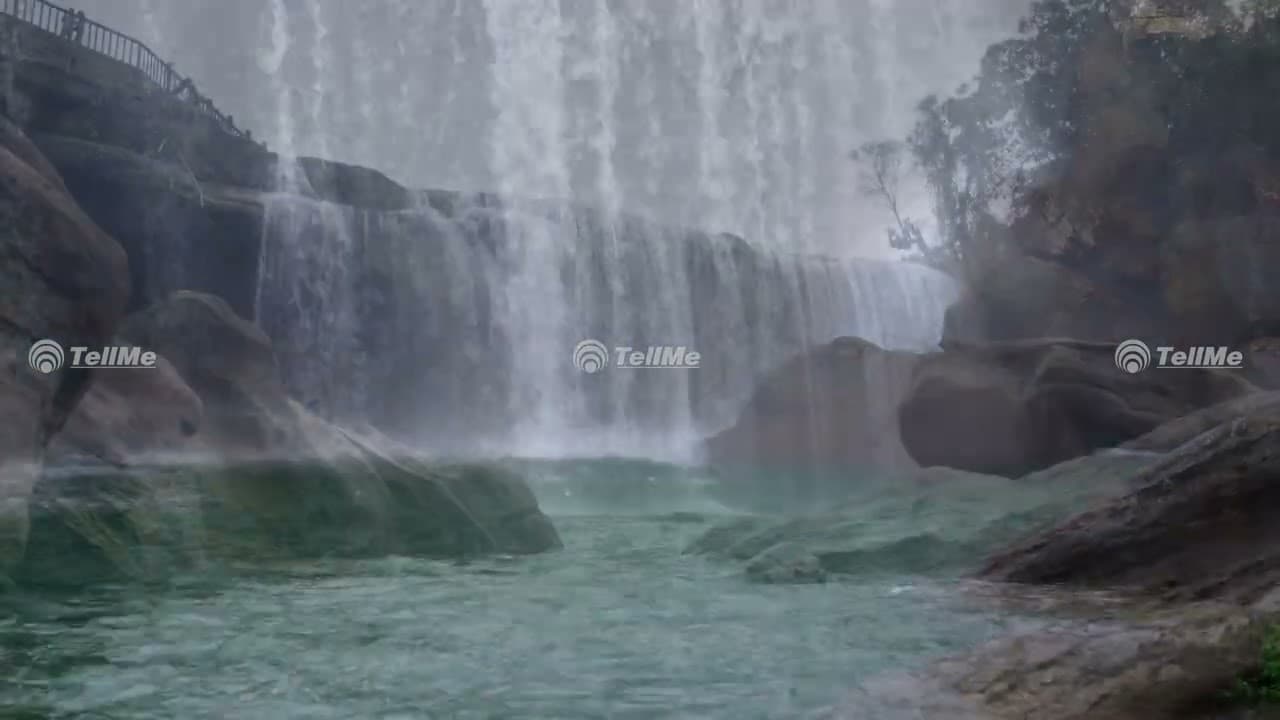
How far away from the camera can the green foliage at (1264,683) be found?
3223 millimetres

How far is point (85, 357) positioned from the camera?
9.48m

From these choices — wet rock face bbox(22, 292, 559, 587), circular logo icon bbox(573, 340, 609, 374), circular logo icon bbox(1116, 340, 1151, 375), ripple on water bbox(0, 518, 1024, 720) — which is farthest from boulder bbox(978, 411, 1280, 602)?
circular logo icon bbox(573, 340, 609, 374)

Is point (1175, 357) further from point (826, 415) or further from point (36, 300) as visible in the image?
point (36, 300)

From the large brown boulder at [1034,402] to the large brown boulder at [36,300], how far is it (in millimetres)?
11936

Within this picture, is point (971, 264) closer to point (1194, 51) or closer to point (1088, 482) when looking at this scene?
point (1194, 51)

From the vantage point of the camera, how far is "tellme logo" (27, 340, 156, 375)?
335 inches

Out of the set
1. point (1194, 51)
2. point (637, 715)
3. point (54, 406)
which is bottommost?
point (637, 715)

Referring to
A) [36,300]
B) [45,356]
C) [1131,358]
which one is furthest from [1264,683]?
[1131,358]

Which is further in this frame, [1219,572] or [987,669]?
[1219,572]

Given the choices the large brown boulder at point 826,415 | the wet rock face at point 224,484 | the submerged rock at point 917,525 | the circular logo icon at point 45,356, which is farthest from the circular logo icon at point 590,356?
the circular logo icon at point 45,356

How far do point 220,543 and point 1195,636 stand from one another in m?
7.41

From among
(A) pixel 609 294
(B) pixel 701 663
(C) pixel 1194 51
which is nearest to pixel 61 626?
(B) pixel 701 663

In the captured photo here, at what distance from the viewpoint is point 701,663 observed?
4.81 m

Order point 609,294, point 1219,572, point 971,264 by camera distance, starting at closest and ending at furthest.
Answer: point 1219,572
point 609,294
point 971,264
